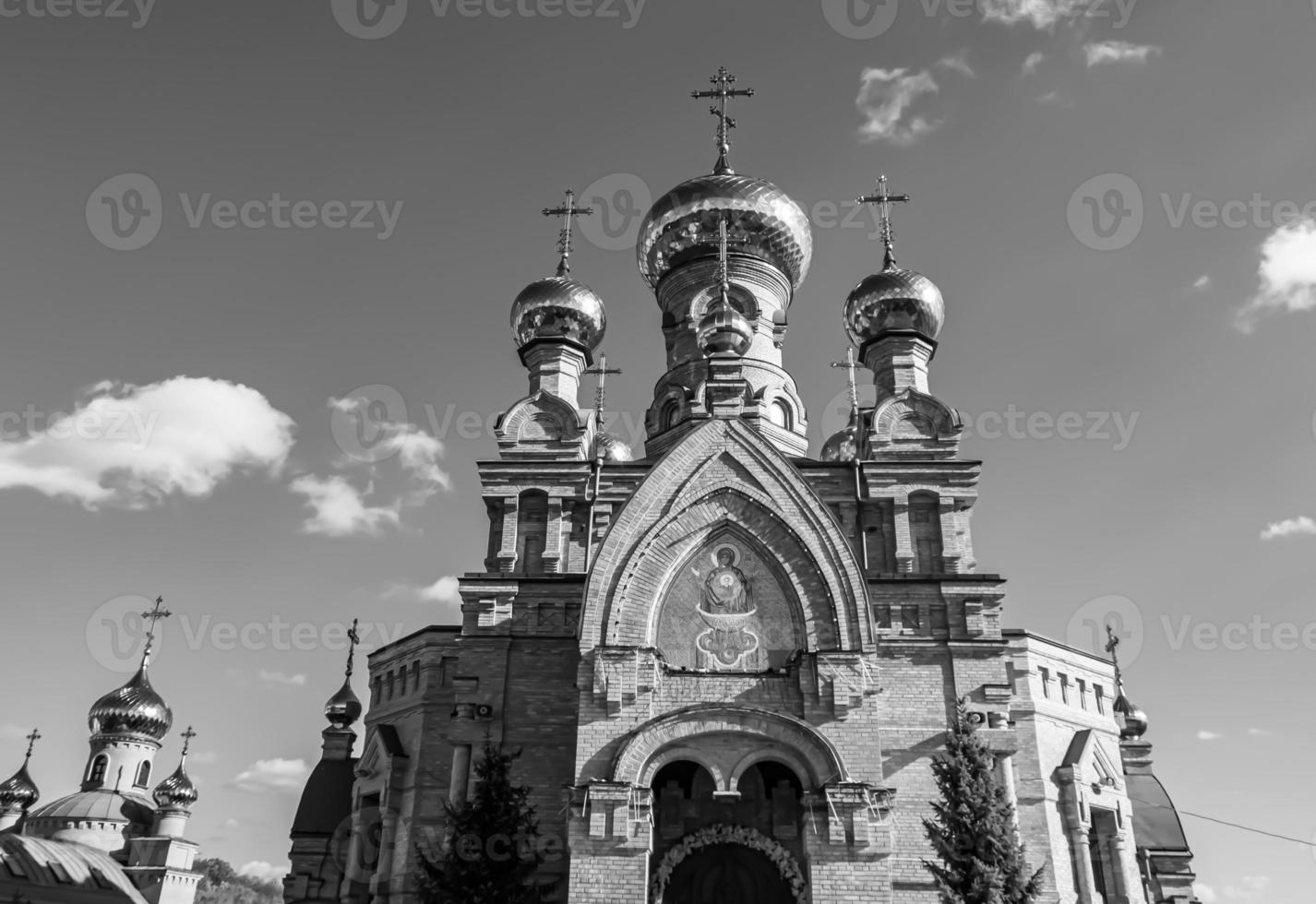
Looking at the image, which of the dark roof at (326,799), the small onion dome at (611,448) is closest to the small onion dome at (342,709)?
the dark roof at (326,799)

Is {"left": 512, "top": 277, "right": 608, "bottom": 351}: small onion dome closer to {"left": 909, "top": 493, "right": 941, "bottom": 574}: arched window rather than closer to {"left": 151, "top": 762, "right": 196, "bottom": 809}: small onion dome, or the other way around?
{"left": 909, "top": 493, "right": 941, "bottom": 574}: arched window

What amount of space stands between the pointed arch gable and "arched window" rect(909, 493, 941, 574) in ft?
8.34

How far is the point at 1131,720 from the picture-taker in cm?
2177

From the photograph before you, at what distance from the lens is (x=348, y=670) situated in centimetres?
2353

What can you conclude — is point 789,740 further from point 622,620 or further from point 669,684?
point 622,620

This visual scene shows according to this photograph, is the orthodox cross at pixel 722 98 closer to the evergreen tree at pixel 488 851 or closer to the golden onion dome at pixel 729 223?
the golden onion dome at pixel 729 223

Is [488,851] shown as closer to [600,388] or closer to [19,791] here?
[600,388]

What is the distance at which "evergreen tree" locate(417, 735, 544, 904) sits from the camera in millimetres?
12320

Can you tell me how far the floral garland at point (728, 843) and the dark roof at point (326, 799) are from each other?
922 cm

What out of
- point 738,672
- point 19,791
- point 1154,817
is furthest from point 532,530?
point 19,791

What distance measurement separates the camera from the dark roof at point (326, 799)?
20484 mm

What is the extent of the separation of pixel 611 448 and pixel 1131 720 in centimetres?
1262

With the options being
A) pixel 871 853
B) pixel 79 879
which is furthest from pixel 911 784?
pixel 79 879

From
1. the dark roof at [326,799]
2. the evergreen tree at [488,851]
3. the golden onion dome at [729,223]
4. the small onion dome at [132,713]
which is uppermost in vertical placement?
the golden onion dome at [729,223]
